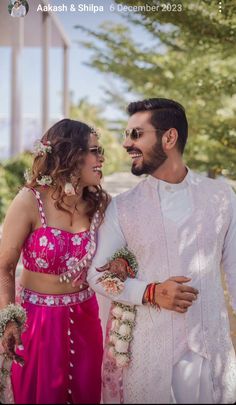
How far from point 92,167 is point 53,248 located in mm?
457

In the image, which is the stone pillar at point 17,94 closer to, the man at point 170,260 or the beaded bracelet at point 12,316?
the man at point 170,260

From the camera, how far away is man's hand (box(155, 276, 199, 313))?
2.81 metres

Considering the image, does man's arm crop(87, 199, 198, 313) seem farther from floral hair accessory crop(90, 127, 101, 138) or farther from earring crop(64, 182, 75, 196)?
floral hair accessory crop(90, 127, 101, 138)

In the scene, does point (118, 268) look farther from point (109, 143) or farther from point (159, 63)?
point (109, 143)

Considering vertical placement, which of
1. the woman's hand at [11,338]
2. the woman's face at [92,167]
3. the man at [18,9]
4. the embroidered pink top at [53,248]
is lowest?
the woman's hand at [11,338]

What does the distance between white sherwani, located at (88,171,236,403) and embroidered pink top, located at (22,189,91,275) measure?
20cm

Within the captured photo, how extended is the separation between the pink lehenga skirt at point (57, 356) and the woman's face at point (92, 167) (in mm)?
579

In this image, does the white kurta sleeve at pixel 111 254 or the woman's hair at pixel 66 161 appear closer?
the white kurta sleeve at pixel 111 254

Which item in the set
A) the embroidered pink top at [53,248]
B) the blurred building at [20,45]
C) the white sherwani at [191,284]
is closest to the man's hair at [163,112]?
the white sherwani at [191,284]

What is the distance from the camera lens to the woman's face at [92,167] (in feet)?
11.2

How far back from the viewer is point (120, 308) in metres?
3.13

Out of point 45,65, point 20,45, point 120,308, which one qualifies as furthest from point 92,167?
point 45,65

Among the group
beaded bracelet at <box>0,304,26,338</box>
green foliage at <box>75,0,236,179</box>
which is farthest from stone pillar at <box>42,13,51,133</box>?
beaded bracelet at <box>0,304,26,338</box>

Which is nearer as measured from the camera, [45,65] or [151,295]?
[151,295]
